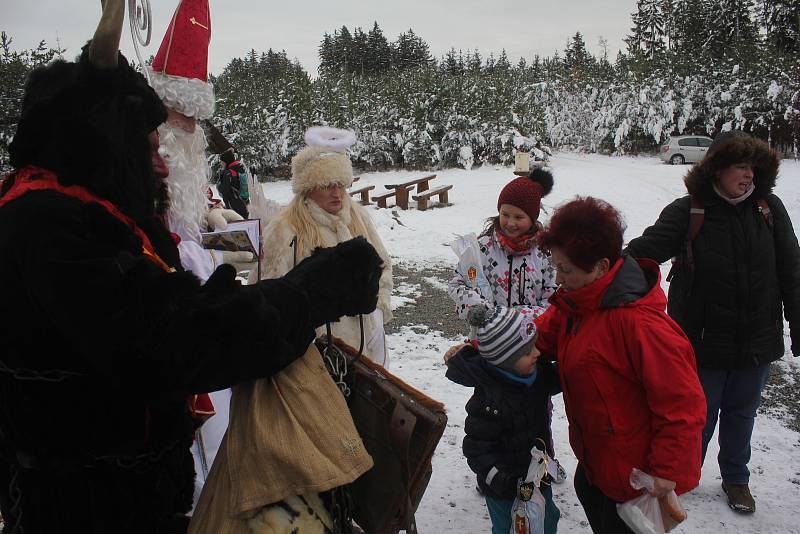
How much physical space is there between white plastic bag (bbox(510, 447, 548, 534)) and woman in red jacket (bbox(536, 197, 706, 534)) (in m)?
0.20

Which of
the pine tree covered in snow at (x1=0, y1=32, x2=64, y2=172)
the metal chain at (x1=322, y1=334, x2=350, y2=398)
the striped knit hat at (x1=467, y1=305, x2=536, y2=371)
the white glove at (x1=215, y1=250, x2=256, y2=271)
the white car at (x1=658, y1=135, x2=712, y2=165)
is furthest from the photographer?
the white car at (x1=658, y1=135, x2=712, y2=165)

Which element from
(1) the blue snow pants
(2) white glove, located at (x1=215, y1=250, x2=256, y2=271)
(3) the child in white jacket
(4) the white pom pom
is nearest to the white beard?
(2) white glove, located at (x1=215, y1=250, x2=256, y2=271)

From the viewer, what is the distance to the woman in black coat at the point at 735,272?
291 cm

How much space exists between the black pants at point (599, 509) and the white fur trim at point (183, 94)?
249 cm

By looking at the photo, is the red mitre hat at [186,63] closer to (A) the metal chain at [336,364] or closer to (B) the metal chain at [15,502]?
(A) the metal chain at [336,364]

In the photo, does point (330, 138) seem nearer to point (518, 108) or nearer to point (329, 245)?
point (329, 245)

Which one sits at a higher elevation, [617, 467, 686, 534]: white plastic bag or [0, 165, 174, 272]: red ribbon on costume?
[0, 165, 174, 272]: red ribbon on costume


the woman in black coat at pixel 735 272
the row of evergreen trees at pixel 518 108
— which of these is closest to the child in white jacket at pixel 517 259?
the woman in black coat at pixel 735 272

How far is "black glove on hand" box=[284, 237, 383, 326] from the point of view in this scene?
137cm

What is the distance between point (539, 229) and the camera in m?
3.09

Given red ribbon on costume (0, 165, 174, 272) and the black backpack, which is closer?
red ribbon on costume (0, 165, 174, 272)

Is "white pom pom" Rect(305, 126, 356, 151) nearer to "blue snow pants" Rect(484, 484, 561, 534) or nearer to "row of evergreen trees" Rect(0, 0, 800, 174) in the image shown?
"blue snow pants" Rect(484, 484, 561, 534)

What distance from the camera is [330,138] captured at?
3652 mm

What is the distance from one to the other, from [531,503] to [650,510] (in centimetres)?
44
